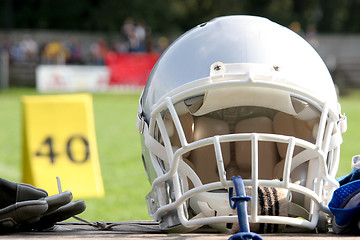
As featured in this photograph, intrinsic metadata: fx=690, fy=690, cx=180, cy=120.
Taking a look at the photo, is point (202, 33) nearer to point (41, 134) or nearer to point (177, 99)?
point (177, 99)

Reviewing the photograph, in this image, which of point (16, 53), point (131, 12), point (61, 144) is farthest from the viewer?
point (131, 12)

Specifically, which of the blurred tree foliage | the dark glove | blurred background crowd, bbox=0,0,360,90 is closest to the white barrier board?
blurred background crowd, bbox=0,0,360,90

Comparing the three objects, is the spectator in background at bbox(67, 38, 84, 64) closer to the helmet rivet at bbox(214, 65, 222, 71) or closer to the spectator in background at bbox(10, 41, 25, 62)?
the spectator in background at bbox(10, 41, 25, 62)

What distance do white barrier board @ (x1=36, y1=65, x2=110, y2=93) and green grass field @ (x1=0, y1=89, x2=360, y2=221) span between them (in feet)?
8.02

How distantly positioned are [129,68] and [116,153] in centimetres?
1109

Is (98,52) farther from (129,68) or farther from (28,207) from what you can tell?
(28,207)

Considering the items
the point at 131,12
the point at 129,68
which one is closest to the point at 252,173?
the point at 129,68

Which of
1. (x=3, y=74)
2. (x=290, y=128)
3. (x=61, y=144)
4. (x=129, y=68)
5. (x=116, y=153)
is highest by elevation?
(x=3, y=74)

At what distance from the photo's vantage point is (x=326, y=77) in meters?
1.97

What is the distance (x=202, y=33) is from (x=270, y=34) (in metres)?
0.20

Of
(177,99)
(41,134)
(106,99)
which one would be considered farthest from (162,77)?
(106,99)

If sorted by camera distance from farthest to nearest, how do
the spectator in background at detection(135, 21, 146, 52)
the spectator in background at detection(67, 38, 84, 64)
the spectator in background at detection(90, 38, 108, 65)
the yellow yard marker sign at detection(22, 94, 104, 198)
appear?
the spectator in background at detection(135, 21, 146, 52), the spectator in background at detection(67, 38, 84, 64), the spectator in background at detection(90, 38, 108, 65), the yellow yard marker sign at detection(22, 94, 104, 198)

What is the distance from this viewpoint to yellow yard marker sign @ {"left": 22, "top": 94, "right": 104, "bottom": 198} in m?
4.84

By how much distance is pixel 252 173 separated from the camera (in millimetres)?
1601
